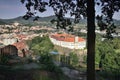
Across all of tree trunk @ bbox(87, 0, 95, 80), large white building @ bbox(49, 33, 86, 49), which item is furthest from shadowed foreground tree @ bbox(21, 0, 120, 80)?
large white building @ bbox(49, 33, 86, 49)

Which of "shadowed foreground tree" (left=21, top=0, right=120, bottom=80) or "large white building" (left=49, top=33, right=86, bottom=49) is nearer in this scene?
"shadowed foreground tree" (left=21, top=0, right=120, bottom=80)

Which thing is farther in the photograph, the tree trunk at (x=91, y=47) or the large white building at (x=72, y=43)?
the large white building at (x=72, y=43)

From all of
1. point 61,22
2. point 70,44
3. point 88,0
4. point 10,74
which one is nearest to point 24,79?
point 10,74

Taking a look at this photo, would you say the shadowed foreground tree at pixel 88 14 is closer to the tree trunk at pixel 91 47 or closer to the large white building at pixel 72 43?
the tree trunk at pixel 91 47

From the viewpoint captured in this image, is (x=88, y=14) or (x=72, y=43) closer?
(x=88, y=14)

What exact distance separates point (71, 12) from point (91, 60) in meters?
2.16

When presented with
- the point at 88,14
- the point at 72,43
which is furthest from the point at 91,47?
the point at 72,43

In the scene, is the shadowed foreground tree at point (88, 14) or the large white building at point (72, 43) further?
the large white building at point (72, 43)

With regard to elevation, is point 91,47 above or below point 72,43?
above

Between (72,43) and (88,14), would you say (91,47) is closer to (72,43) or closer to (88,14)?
(88,14)

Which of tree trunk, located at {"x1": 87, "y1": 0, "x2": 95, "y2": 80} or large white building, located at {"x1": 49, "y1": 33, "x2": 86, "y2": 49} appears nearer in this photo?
tree trunk, located at {"x1": 87, "y1": 0, "x2": 95, "y2": 80}

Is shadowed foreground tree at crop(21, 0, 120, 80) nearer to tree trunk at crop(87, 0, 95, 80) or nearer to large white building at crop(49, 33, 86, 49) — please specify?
tree trunk at crop(87, 0, 95, 80)

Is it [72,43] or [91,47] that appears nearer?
[91,47]

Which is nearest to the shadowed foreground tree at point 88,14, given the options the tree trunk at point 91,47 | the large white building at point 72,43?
the tree trunk at point 91,47
